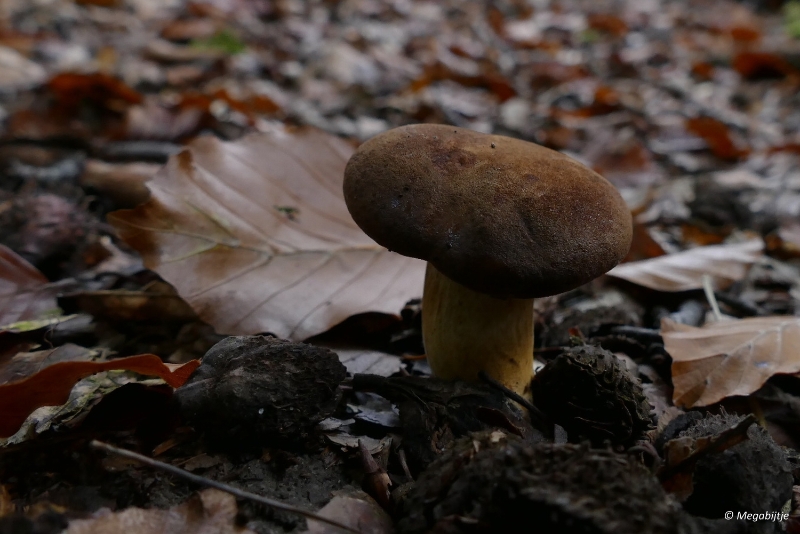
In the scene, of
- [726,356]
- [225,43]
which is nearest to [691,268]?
[726,356]

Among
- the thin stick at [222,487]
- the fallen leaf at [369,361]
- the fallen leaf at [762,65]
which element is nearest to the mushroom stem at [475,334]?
the fallen leaf at [369,361]

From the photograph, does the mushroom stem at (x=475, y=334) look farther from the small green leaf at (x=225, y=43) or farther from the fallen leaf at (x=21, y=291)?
the small green leaf at (x=225, y=43)

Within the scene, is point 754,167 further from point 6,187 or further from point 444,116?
point 6,187

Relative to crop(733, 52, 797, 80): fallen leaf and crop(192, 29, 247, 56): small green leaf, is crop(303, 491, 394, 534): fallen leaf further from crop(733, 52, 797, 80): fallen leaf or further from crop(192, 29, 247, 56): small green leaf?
crop(733, 52, 797, 80): fallen leaf

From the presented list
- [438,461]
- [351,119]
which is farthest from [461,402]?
[351,119]

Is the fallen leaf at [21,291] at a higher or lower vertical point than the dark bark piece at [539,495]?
lower

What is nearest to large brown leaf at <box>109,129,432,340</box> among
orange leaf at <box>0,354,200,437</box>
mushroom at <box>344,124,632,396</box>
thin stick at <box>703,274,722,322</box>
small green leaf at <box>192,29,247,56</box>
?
orange leaf at <box>0,354,200,437</box>
